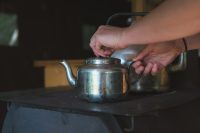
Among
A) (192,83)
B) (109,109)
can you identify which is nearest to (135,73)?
(109,109)

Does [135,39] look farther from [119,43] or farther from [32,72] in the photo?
[32,72]

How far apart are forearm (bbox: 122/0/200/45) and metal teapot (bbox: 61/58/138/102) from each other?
0.42ft

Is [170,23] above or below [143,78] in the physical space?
above

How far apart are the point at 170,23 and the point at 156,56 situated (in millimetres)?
358

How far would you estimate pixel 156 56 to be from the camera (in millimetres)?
1126

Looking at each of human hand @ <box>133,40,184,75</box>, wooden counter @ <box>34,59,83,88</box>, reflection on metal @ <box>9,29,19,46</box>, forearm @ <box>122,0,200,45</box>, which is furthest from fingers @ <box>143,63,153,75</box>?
reflection on metal @ <box>9,29,19,46</box>

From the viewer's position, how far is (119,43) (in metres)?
0.90

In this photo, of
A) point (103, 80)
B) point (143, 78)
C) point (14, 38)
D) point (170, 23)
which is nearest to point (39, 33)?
point (14, 38)

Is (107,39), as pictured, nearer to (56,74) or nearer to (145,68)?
(145,68)

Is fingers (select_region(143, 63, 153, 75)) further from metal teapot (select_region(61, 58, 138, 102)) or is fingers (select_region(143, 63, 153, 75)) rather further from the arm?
metal teapot (select_region(61, 58, 138, 102))

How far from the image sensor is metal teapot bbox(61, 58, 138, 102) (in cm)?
92

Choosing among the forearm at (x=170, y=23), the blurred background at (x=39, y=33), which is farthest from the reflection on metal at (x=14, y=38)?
the forearm at (x=170, y=23)

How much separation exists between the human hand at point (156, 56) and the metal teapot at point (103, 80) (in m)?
0.12

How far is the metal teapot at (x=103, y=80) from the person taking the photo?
0.92 metres
